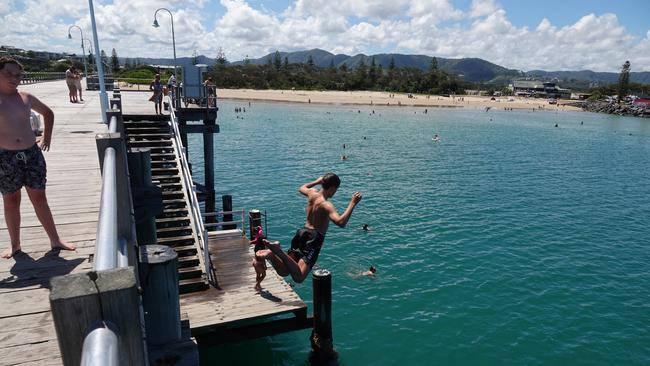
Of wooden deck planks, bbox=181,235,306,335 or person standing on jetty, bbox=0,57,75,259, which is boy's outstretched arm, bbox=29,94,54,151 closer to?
person standing on jetty, bbox=0,57,75,259

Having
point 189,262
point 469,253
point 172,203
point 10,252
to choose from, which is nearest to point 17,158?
point 10,252

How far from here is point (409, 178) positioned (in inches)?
1294

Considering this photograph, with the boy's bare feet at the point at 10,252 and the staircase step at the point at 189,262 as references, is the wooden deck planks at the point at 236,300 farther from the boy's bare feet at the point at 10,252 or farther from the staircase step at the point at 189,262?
the boy's bare feet at the point at 10,252

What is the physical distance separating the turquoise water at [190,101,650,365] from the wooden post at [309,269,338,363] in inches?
25.8

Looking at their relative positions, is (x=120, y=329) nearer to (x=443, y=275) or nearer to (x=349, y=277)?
(x=349, y=277)

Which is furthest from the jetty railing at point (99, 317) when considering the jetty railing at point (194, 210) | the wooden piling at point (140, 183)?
the jetty railing at point (194, 210)

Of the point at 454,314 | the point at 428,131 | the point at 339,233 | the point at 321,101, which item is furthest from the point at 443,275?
the point at 321,101

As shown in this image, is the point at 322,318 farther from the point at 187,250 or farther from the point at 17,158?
the point at 17,158

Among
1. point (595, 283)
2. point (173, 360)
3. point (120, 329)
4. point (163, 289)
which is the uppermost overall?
point (120, 329)

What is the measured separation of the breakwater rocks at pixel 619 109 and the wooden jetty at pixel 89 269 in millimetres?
131307

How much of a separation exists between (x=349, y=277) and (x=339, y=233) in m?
4.47

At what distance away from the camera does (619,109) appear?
119 m

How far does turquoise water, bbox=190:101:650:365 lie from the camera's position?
1225 cm

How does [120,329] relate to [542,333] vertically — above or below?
above
